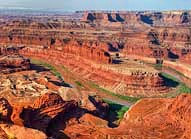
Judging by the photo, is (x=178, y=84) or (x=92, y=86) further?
(x=178, y=84)

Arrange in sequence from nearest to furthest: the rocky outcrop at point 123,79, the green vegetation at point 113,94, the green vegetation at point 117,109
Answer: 1. the green vegetation at point 117,109
2. the green vegetation at point 113,94
3. the rocky outcrop at point 123,79

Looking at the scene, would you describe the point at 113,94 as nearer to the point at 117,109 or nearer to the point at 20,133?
the point at 117,109

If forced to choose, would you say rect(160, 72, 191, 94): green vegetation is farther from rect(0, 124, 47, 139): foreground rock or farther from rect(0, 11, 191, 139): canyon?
rect(0, 124, 47, 139): foreground rock

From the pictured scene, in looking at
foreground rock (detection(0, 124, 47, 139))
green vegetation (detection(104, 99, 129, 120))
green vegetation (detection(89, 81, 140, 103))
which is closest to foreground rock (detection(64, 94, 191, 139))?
foreground rock (detection(0, 124, 47, 139))

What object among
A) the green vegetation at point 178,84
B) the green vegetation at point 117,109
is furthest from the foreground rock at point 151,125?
the green vegetation at point 178,84

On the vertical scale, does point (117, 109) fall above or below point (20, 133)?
below

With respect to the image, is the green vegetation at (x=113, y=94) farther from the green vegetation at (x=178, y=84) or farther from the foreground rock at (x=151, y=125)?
the foreground rock at (x=151, y=125)

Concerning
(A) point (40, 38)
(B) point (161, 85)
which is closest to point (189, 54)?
(B) point (161, 85)

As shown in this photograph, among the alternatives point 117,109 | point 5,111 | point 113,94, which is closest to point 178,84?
point 113,94
